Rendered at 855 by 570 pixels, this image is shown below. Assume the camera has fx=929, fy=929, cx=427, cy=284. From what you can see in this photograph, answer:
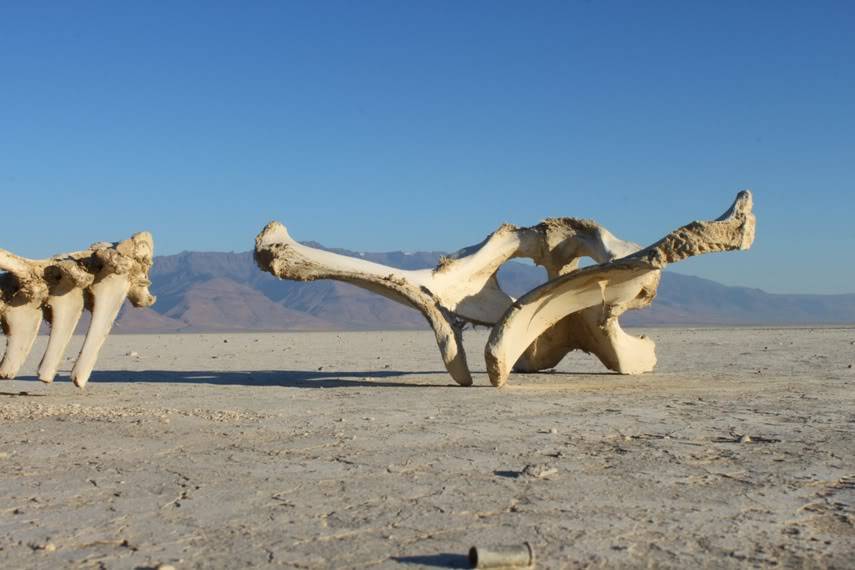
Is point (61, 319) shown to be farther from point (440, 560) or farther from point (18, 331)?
point (440, 560)

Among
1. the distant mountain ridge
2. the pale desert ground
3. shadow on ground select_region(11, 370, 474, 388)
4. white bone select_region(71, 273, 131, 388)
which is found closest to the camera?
the pale desert ground

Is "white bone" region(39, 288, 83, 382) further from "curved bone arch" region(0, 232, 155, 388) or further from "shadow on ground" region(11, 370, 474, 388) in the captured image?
"shadow on ground" region(11, 370, 474, 388)

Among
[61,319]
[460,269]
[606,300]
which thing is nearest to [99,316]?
[61,319]

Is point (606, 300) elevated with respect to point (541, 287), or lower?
lower

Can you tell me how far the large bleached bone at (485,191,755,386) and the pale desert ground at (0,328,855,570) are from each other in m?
0.66

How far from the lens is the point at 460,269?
1109 cm

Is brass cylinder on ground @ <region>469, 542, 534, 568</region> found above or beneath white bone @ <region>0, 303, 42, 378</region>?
beneath

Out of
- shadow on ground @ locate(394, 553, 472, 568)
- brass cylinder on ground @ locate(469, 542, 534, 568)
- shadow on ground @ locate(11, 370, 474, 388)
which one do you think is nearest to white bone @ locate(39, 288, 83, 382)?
shadow on ground @ locate(11, 370, 474, 388)

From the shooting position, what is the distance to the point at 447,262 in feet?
36.5

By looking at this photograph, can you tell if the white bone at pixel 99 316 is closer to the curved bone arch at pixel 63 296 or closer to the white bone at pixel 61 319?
the curved bone arch at pixel 63 296

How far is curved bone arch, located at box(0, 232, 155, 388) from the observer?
905 cm

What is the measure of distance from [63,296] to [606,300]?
586 cm

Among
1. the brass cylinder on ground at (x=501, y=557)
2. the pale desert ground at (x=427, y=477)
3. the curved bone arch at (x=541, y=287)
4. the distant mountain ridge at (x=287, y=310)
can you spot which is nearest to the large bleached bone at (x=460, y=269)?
the curved bone arch at (x=541, y=287)

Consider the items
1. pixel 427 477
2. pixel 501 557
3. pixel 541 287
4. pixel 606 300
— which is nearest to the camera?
pixel 501 557
